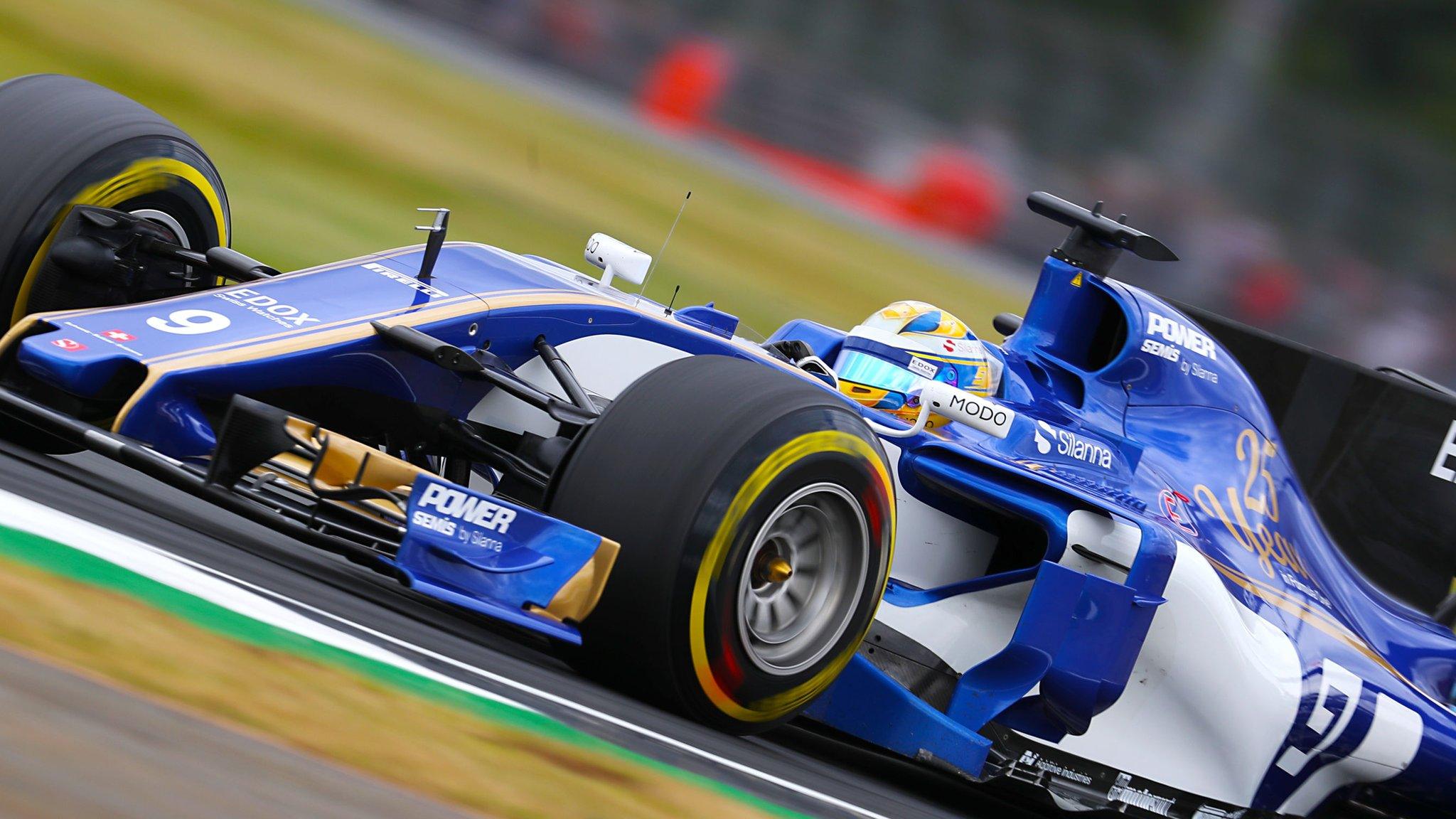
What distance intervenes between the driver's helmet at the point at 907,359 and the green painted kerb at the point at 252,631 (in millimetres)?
2185

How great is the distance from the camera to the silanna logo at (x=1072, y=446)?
17.1 feet

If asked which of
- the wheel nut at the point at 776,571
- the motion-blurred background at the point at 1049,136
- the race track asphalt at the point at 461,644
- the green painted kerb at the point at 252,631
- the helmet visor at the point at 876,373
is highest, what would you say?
the motion-blurred background at the point at 1049,136

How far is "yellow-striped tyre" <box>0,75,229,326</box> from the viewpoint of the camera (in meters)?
4.46

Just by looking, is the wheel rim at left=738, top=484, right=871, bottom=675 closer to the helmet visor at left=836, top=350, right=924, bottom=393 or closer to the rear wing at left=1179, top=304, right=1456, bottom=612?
the helmet visor at left=836, top=350, right=924, bottom=393

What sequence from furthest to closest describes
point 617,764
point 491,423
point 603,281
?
point 603,281
point 491,423
point 617,764

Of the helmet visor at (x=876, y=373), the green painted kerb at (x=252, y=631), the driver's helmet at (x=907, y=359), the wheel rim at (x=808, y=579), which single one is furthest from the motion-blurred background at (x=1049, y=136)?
the green painted kerb at (x=252, y=631)

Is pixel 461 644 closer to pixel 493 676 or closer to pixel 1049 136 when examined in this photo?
pixel 493 676

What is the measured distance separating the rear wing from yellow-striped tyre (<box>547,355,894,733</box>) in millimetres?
3319

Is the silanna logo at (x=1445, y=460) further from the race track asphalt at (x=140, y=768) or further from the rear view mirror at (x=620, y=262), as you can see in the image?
the race track asphalt at (x=140, y=768)

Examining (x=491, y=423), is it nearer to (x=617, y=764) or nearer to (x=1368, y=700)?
(x=617, y=764)

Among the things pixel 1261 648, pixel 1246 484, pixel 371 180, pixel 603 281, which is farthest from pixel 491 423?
pixel 371 180

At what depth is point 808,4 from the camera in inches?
588

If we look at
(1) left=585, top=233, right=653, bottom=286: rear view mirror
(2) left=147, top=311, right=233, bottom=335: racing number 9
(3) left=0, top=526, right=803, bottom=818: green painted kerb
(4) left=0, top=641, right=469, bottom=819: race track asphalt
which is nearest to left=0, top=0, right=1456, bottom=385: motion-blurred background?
(1) left=585, top=233, right=653, bottom=286: rear view mirror

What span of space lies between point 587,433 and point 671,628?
496 millimetres
